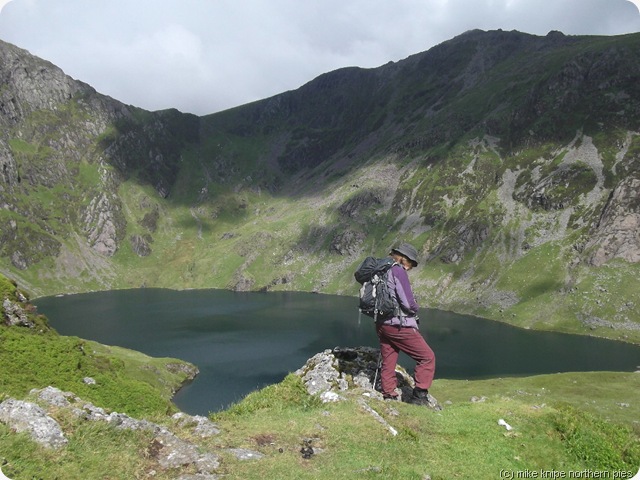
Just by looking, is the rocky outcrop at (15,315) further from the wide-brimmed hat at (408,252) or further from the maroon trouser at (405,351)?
the wide-brimmed hat at (408,252)

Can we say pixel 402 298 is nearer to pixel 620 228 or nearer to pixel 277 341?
pixel 277 341

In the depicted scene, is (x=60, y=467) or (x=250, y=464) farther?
(x=250, y=464)

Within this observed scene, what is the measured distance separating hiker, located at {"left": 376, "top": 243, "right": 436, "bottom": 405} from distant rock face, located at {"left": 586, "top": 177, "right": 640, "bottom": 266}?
6702 inches

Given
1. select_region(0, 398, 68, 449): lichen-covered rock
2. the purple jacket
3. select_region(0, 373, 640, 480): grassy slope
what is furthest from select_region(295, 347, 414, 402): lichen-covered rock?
select_region(0, 398, 68, 449): lichen-covered rock

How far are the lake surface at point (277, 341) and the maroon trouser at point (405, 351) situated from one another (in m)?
60.5

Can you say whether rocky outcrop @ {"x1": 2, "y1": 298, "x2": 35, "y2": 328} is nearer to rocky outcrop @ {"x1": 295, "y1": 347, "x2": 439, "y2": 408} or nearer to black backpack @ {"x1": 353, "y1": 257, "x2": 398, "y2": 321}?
rocky outcrop @ {"x1": 295, "y1": 347, "x2": 439, "y2": 408}

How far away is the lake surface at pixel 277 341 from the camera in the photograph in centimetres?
9750

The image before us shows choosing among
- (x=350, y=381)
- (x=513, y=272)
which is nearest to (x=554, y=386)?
(x=350, y=381)

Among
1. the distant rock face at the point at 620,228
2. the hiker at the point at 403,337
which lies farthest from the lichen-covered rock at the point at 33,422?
the distant rock face at the point at 620,228

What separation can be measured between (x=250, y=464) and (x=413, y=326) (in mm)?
8605

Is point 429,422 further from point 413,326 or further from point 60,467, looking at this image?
point 60,467

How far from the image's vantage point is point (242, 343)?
126562 mm

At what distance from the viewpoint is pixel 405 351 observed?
17234mm

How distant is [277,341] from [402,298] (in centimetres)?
11706
